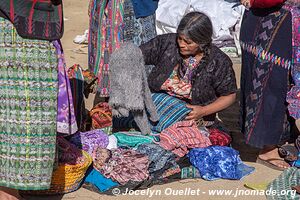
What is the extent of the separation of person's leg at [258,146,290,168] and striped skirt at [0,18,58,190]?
179 centimetres

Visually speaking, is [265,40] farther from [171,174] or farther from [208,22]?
[171,174]

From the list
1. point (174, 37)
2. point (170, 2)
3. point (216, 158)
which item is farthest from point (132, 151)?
point (170, 2)

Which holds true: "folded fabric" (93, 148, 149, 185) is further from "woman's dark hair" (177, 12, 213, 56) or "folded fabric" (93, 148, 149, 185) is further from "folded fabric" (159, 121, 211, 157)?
"woman's dark hair" (177, 12, 213, 56)

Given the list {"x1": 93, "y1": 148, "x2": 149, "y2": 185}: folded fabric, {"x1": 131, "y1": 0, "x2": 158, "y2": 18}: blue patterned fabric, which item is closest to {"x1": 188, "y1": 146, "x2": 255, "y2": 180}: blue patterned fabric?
{"x1": 93, "y1": 148, "x2": 149, "y2": 185}: folded fabric

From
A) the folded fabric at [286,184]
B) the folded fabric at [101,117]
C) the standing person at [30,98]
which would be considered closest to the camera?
the standing person at [30,98]

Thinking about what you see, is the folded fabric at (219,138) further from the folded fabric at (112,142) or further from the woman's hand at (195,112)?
the folded fabric at (112,142)

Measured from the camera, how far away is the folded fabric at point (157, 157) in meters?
4.72

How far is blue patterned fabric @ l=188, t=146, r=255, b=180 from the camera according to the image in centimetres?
482

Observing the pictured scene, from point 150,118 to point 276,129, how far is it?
95 cm

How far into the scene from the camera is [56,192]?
449cm

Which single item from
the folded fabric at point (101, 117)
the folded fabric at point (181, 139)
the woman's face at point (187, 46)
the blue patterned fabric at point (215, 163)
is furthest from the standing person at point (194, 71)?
the folded fabric at point (101, 117)

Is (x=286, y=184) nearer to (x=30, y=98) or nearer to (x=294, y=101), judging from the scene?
(x=294, y=101)

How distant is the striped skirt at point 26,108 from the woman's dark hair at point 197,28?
1355 mm

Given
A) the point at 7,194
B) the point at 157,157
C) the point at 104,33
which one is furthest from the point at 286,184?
the point at 104,33
